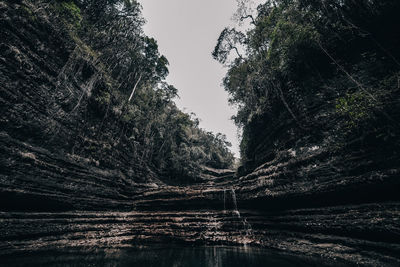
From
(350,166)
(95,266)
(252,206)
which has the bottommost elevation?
(95,266)

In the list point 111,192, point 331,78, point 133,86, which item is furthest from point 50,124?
point 331,78

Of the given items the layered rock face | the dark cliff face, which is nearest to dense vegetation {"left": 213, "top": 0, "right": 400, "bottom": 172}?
the layered rock face

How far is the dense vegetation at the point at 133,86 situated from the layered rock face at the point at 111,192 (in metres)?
2.68

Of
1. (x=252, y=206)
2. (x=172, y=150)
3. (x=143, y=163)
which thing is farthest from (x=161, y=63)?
(x=252, y=206)

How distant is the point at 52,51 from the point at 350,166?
1715 centimetres

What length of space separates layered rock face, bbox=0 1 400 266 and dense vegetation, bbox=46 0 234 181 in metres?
2.68

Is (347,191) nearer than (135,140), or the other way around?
(347,191)

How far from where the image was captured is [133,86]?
913 inches

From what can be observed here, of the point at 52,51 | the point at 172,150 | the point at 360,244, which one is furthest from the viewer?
the point at 172,150

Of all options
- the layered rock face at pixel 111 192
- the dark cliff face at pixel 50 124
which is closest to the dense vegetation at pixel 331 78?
the layered rock face at pixel 111 192

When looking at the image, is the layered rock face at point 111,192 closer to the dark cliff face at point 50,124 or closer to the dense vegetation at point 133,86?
the dark cliff face at point 50,124

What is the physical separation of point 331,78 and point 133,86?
21197mm

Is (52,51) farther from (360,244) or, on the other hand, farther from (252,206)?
(360,244)

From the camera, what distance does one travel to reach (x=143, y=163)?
770 inches
